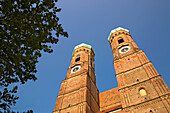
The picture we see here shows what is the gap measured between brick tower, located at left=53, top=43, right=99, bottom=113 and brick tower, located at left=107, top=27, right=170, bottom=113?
4985 mm

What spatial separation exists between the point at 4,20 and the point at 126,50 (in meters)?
24.6

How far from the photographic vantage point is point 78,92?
23.2 meters

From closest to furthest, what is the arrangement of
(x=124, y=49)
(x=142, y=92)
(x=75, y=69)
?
(x=142, y=92)
(x=124, y=49)
(x=75, y=69)

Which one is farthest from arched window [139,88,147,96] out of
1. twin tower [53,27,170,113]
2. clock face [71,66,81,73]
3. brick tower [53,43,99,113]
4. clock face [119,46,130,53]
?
clock face [71,66,81,73]

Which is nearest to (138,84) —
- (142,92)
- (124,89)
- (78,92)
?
(142,92)

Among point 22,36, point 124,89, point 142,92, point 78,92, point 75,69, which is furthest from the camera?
point 75,69

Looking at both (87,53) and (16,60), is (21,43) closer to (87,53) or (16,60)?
(16,60)

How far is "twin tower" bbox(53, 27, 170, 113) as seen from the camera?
16.8 meters

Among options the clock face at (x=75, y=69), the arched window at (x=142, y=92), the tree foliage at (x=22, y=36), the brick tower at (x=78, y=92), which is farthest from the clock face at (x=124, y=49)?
the tree foliage at (x=22, y=36)

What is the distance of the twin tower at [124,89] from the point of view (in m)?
16.8

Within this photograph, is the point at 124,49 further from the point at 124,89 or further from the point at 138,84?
the point at 124,89

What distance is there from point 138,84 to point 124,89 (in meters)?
1.93

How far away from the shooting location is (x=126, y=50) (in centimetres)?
2816

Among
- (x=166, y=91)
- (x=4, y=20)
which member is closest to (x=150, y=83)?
(x=166, y=91)
